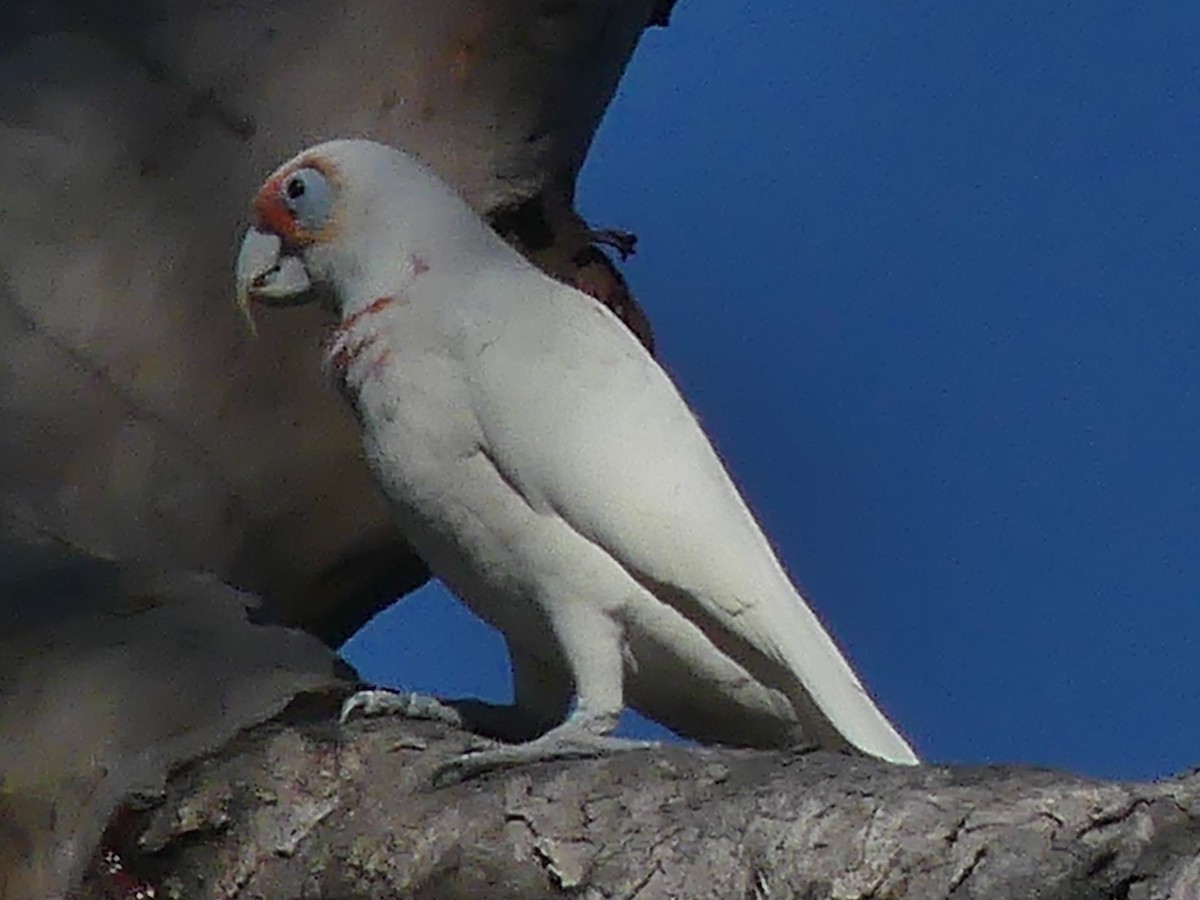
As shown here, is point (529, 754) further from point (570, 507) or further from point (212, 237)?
point (212, 237)

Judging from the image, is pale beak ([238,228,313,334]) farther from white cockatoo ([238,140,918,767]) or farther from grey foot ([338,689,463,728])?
grey foot ([338,689,463,728])

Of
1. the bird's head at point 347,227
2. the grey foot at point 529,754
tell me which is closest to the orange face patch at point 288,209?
the bird's head at point 347,227

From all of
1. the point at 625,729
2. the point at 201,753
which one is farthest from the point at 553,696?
the point at 201,753

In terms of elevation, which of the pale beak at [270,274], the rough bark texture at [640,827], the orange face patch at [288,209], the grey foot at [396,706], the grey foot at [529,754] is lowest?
the rough bark texture at [640,827]

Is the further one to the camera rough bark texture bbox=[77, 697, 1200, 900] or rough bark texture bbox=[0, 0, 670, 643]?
rough bark texture bbox=[0, 0, 670, 643]

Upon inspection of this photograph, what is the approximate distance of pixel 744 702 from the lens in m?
0.81

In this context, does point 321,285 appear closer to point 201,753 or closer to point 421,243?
point 421,243

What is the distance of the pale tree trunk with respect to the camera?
1.96ft

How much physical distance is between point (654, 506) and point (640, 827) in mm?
181

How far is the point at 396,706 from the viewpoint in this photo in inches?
30.6

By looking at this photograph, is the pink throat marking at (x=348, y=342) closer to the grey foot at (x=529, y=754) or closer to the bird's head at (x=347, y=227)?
the bird's head at (x=347, y=227)

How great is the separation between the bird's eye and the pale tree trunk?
165mm

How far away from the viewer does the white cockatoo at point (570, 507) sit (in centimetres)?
78

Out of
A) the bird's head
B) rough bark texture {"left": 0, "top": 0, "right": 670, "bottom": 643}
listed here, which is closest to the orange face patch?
the bird's head
